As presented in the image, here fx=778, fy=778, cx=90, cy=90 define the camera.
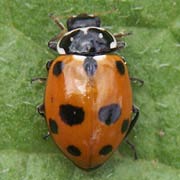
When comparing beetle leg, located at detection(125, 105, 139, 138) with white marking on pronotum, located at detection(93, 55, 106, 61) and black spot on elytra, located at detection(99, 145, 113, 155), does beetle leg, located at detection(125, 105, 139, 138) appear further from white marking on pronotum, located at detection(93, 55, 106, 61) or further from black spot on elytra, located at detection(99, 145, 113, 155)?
white marking on pronotum, located at detection(93, 55, 106, 61)

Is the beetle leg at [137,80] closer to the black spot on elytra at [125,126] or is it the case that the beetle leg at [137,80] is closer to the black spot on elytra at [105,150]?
the black spot on elytra at [125,126]

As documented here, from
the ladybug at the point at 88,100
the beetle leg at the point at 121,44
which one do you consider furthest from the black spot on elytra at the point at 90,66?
the beetle leg at the point at 121,44

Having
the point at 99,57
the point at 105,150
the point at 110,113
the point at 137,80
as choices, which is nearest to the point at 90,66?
the point at 99,57

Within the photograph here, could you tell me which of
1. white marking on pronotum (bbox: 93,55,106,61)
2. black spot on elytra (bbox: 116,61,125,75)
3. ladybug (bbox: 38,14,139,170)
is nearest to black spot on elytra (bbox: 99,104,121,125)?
ladybug (bbox: 38,14,139,170)

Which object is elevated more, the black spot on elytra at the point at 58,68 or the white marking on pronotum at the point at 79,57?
the white marking on pronotum at the point at 79,57

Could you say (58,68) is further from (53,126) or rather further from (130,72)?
(130,72)
